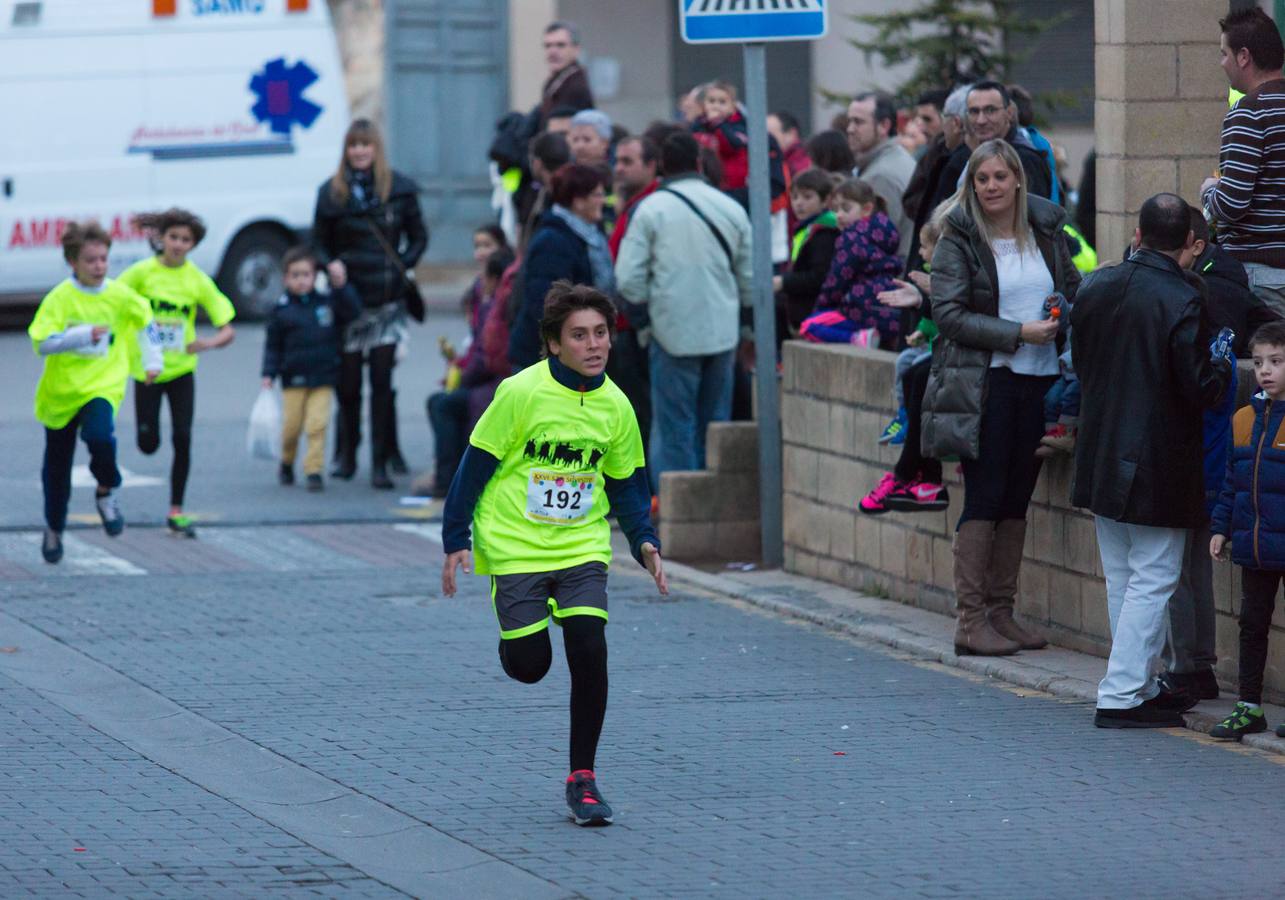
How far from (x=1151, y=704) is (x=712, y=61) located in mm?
20390

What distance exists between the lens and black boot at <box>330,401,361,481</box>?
14352 mm

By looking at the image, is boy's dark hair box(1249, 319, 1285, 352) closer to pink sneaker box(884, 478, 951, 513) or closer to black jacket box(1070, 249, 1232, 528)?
black jacket box(1070, 249, 1232, 528)

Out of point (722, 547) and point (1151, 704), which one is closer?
point (1151, 704)

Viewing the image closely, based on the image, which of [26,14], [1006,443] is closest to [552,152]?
[1006,443]

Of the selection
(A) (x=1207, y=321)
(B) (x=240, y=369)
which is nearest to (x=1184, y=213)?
(A) (x=1207, y=321)

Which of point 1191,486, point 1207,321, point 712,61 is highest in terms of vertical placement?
point 712,61

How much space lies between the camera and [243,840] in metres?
6.52

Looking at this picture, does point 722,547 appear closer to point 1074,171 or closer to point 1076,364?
point 1076,364

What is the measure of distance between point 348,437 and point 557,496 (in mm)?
7667

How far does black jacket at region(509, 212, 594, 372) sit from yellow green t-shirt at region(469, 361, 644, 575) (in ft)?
15.9

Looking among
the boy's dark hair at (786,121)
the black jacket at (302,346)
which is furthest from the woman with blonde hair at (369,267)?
the boy's dark hair at (786,121)

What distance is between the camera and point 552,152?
13.0 m

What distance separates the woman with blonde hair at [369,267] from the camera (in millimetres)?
14164

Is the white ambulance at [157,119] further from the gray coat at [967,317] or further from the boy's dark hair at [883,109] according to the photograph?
the gray coat at [967,317]
